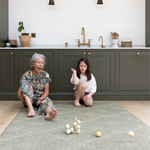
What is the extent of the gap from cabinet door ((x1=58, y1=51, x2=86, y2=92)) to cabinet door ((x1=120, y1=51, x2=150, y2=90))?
0.68 metres

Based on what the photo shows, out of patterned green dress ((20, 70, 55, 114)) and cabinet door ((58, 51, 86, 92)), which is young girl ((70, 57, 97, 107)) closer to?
cabinet door ((58, 51, 86, 92))

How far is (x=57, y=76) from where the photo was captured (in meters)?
3.10

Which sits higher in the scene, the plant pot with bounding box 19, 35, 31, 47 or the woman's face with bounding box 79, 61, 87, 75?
the plant pot with bounding box 19, 35, 31, 47

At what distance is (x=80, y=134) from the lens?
60.0 inches

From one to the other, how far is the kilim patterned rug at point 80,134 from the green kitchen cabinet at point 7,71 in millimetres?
1030

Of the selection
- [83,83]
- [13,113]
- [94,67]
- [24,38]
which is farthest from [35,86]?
[24,38]

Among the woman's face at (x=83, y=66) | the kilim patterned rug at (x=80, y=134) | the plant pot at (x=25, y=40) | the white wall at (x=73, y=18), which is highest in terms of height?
the white wall at (x=73, y=18)

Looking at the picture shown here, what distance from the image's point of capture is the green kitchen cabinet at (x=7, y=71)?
3.07 m

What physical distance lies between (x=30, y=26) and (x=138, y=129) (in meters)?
2.64

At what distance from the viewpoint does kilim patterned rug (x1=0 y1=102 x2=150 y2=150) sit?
51.3 inches

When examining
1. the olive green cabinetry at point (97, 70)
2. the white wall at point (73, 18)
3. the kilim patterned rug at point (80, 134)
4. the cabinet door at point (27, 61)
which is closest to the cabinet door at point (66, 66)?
the olive green cabinetry at point (97, 70)

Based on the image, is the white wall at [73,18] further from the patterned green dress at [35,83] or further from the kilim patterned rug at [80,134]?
the kilim patterned rug at [80,134]

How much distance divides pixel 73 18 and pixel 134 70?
142 cm

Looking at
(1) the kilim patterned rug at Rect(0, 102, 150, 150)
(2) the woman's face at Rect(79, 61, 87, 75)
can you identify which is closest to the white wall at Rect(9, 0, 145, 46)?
(2) the woman's face at Rect(79, 61, 87, 75)
